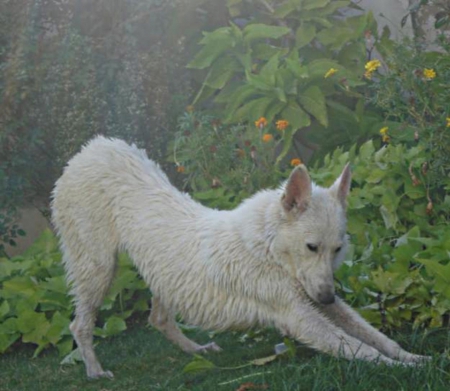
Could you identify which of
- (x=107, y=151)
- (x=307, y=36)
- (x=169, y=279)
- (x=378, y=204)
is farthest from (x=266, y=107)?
(x=169, y=279)

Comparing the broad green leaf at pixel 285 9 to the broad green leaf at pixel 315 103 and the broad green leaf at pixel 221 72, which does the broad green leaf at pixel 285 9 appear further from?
→ the broad green leaf at pixel 315 103

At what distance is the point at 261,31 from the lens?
7.88 meters

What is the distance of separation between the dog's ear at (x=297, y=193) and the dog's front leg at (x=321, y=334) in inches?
18.0

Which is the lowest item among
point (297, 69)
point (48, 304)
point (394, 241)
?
point (48, 304)

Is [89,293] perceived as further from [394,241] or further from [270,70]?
[270,70]

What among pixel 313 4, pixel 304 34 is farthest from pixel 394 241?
pixel 313 4

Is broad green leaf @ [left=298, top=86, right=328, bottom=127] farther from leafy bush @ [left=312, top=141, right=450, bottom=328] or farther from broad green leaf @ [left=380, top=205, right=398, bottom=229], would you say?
broad green leaf @ [left=380, top=205, right=398, bottom=229]

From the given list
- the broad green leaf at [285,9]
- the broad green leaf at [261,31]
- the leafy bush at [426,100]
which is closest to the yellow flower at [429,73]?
the leafy bush at [426,100]

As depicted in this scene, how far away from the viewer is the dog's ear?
4.26 m

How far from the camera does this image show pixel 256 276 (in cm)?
445

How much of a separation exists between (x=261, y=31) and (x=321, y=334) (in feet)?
13.6

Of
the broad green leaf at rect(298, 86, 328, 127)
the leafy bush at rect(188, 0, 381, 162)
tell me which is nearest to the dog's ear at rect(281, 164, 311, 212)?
the leafy bush at rect(188, 0, 381, 162)

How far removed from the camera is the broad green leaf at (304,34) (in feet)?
26.3

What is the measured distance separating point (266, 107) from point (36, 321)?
2539 mm
